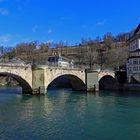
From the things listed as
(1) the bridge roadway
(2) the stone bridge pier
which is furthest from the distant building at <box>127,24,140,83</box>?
(2) the stone bridge pier

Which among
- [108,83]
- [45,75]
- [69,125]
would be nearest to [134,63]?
[108,83]

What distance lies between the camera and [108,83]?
82375 mm

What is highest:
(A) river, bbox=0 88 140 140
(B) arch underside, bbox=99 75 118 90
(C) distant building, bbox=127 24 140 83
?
(C) distant building, bbox=127 24 140 83

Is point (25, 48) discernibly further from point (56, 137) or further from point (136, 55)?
point (56, 137)

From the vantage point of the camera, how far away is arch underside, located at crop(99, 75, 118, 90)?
7956cm

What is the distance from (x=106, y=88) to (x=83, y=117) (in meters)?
52.5

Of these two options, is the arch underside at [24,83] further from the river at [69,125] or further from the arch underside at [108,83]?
the arch underside at [108,83]

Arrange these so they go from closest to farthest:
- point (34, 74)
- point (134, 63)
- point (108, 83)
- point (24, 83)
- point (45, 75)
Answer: point (34, 74)
point (24, 83)
point (45, 75)
point (134, 63)
point (108, 83)

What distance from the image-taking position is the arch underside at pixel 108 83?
261 ft

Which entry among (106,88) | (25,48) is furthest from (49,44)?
(106,88)

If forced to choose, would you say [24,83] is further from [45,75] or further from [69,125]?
[69,125]

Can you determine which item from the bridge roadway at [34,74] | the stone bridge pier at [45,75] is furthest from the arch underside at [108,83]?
the stone bridge pier at [45,75]

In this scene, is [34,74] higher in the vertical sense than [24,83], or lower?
higher

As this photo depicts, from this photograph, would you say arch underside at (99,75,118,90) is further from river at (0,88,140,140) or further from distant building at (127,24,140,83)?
river at (0,88,140,140)
